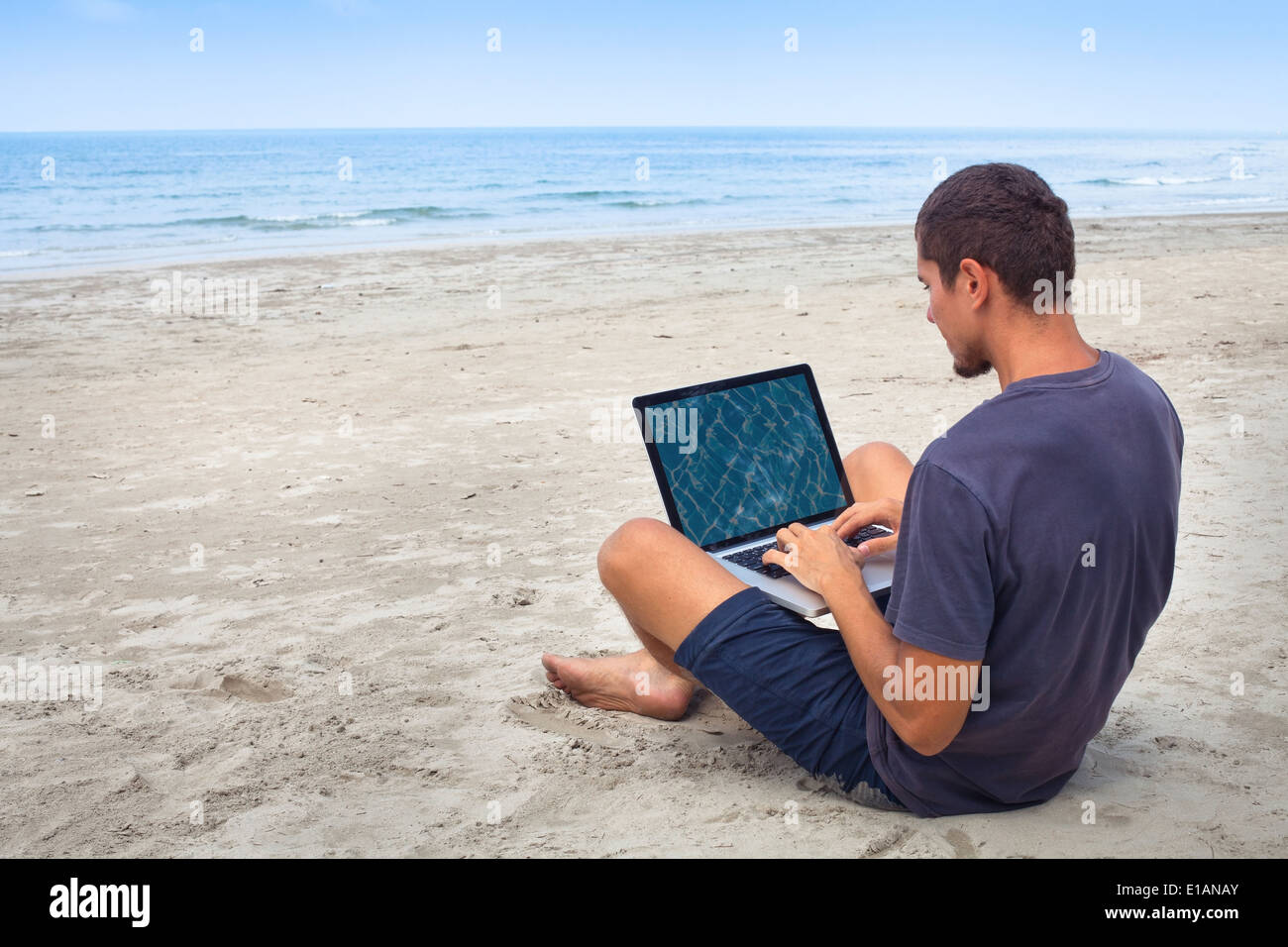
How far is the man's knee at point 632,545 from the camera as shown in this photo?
2.54 metres

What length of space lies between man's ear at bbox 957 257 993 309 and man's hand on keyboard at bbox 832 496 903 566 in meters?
0.77

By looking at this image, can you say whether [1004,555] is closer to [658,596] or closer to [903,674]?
[903,674]

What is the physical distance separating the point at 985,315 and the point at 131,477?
4710 millimetres

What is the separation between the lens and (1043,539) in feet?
6.07

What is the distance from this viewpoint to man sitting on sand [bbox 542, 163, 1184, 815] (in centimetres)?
184

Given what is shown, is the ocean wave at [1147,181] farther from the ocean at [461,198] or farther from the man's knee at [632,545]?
the man's knee at [632,545]

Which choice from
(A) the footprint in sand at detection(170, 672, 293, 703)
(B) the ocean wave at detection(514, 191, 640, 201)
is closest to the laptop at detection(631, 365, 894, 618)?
(A) the footprint in sand at detection(170, 672, 293, 703)

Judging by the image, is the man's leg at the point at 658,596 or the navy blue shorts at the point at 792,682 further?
the man's leg at the point at 658,596

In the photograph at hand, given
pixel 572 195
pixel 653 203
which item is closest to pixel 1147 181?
pixel 653 203

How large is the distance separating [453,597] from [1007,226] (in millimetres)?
2544

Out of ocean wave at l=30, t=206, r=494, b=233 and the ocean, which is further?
ocean wave at l=30, t=206, r=494, b=233

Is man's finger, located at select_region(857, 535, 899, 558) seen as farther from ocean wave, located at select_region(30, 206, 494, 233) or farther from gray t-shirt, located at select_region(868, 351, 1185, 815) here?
ocean wave, located at select_region(30, 206, 494, 233)

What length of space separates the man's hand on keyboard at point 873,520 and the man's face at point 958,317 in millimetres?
627

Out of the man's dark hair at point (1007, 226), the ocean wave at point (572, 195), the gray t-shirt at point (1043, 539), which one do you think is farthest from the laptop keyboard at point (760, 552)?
the ocean wave at point (572, 195)
